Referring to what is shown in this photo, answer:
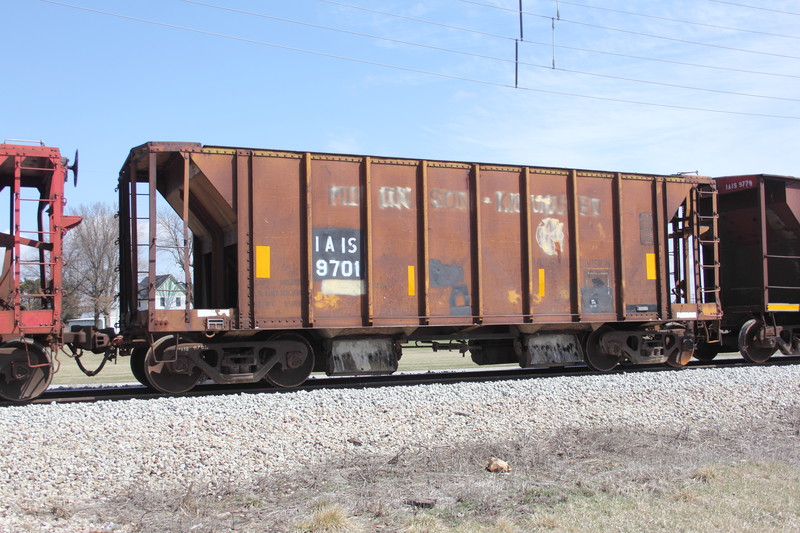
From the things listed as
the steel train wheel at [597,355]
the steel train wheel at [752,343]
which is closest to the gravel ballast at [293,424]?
the steel train wheel at [597,355]

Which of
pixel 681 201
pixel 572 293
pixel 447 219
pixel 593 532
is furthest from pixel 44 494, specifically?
pixel 681 201

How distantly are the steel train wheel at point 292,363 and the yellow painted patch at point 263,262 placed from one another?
40.2 inches

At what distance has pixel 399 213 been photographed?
11328 mm

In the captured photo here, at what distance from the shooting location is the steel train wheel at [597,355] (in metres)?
12.8

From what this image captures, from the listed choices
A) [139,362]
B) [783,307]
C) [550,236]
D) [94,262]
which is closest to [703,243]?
[783,307]

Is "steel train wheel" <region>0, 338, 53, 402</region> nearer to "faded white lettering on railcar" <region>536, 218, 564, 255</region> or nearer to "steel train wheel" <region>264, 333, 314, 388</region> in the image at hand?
"steel train wheel" <region>264, 333, 314, 388</region>

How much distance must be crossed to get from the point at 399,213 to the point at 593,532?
7229mm

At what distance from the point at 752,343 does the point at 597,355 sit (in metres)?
4.27

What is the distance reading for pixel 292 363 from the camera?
34.7ft

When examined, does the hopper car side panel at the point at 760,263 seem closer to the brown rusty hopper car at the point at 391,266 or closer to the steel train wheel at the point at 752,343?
the steel train wheel at the point at 752,343

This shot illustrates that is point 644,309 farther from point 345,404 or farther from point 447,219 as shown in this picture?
point 345,404

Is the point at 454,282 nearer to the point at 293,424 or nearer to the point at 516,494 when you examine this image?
the point at 293,424

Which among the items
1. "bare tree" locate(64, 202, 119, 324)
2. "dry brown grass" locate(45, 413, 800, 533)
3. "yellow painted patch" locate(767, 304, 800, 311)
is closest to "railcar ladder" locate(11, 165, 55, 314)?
"dry brown grass" locate(45, 413, 800, 533)

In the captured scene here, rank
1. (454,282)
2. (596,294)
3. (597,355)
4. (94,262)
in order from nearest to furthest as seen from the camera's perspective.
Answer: (454,282), (596,294), (597,355), (94,262)
